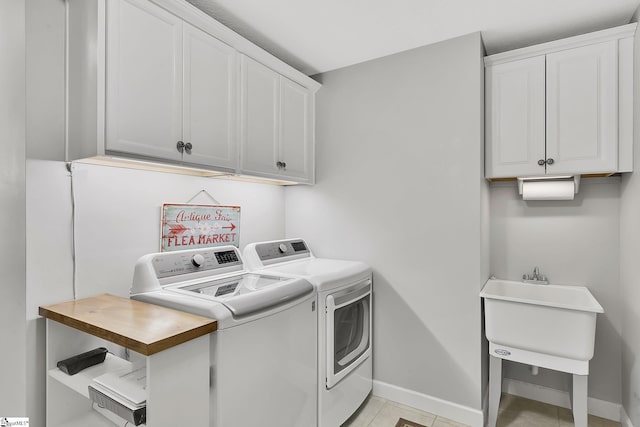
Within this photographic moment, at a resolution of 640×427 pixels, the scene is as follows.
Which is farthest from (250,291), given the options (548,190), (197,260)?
(548,190)

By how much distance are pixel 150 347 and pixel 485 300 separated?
1830 millimetres

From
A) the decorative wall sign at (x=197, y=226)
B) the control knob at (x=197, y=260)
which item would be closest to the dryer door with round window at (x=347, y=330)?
the control knob at (x=197, y=260)

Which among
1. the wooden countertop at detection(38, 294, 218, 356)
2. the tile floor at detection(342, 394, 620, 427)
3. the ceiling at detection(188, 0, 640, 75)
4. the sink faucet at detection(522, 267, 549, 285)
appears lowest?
the tile floor at detection(342, 394, 620, 427)

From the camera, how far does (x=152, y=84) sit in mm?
1548

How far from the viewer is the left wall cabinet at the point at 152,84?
4.57 ft

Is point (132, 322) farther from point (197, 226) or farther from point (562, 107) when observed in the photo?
point (562, 107)

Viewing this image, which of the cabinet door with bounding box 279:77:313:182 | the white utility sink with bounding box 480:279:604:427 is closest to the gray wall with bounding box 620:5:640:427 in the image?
the white utility sink with bounding box 480:279:604:427

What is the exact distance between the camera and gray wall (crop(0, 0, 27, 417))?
387 mm

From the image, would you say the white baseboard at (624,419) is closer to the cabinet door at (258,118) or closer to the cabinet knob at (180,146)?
the cabinet door at (258,118)

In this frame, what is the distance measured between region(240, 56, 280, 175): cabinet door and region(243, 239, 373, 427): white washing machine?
595 millimetres

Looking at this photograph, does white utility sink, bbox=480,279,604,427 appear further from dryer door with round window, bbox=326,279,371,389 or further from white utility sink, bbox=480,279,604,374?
dryer door with round window, bbox=326,279,371,389

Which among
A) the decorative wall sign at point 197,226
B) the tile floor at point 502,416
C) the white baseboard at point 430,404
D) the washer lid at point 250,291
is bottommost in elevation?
the tile floor at point 502,416

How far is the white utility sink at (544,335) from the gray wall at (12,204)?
213 centimetres

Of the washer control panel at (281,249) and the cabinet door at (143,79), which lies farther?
the washer control panel at (281,249)
